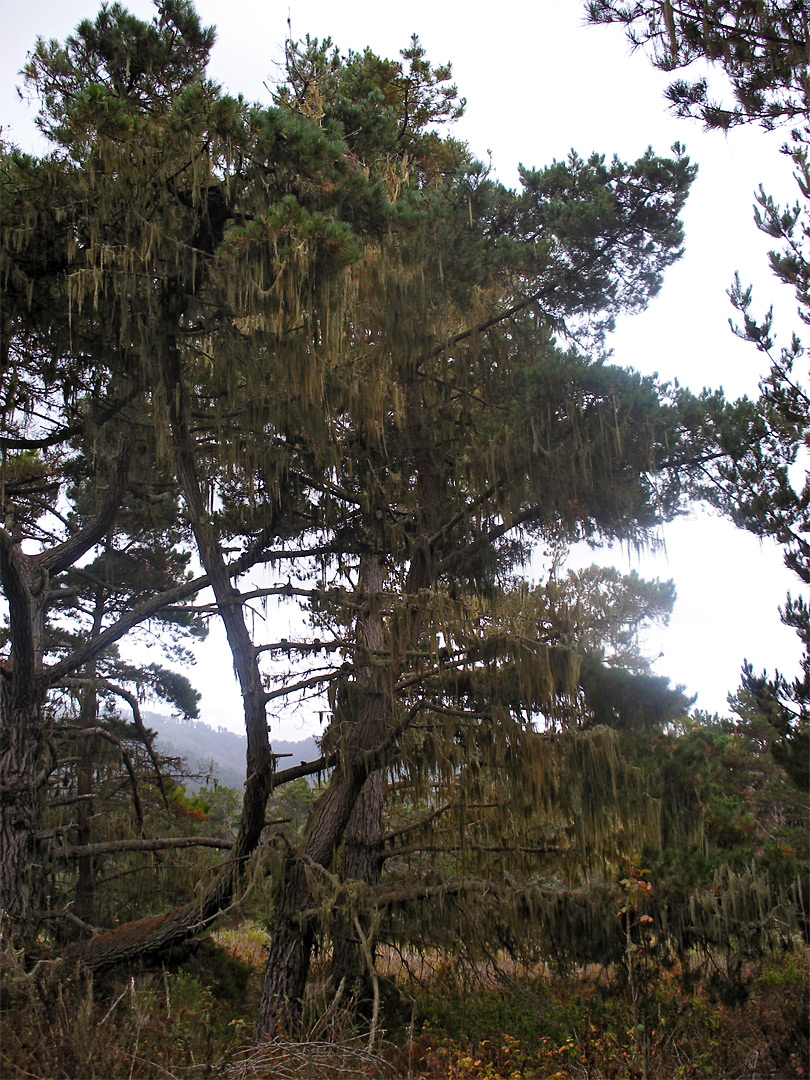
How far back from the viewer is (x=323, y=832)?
695cm

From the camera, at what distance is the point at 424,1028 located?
25.3 feet

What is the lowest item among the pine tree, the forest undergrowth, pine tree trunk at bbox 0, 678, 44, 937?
the forest undergrowth

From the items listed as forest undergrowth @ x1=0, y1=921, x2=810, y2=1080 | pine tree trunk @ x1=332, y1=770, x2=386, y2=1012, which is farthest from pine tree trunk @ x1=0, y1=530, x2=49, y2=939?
pine tree trunk @ x1=332, y1=770, x2=386, y2=1012

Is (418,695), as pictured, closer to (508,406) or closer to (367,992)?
(508,406)

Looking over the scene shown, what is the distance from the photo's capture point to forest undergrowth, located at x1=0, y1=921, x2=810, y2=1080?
3.95 m

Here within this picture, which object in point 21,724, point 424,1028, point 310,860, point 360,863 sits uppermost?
point 21,724

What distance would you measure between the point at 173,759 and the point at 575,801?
6133 mm

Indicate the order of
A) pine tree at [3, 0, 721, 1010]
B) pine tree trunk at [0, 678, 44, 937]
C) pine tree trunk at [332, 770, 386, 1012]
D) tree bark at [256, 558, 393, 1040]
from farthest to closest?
pine tree trunk at [332, 770, 386, 1012] < pine tree trunk at [0, 678, 44, 937] < tree bark at [256, 558, 393, 1040] < pine tree at [3, 0, 721, 1010]

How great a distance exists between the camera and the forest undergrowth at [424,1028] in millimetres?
3949

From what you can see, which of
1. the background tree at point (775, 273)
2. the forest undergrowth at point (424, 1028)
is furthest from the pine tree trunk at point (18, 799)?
the background tree at point (775, 273)

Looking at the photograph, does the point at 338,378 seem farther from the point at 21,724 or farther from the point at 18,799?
the point at 18,799

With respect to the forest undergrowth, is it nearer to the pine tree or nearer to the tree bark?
the tree bark

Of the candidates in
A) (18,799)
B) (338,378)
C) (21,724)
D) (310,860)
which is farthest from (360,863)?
(338,378)

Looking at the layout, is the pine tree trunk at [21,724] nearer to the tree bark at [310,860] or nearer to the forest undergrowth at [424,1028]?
the forest undergrowth at [424,1028]
